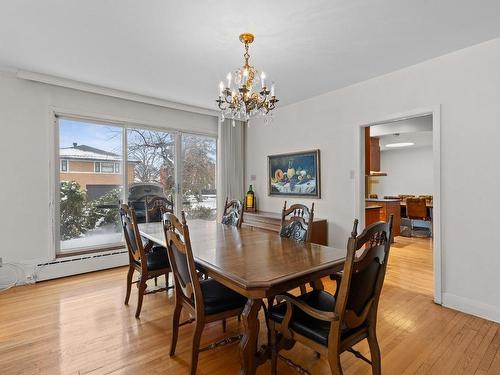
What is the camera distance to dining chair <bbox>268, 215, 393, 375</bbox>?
4.47ft

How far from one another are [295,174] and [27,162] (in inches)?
144

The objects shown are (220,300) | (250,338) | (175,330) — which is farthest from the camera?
(175,330)

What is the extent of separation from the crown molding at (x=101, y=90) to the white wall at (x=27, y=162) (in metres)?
0.19

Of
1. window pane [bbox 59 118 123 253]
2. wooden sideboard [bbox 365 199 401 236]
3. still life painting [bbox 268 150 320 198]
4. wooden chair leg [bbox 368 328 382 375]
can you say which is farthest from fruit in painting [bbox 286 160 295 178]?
wooden chair leg [bbox 368 328 382 375]

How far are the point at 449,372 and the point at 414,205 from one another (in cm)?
489

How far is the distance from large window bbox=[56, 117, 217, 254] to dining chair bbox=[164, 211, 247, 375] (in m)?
2.21

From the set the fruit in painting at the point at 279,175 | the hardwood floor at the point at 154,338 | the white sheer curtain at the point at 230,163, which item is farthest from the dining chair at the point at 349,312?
the white sheer curtain at the point at 230,163

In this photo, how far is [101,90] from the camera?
380cm

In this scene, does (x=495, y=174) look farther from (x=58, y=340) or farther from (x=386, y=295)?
(x=58, y=340)

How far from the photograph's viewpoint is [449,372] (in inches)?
72.5

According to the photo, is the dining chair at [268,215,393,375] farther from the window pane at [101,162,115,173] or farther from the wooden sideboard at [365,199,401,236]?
the wooden sideboard at [365,199,401,236]

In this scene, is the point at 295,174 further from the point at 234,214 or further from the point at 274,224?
the point at 234,214

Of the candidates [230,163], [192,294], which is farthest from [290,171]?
[192,294]

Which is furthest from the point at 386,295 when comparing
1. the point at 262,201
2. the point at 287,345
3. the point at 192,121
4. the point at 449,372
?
the point at 192,121
